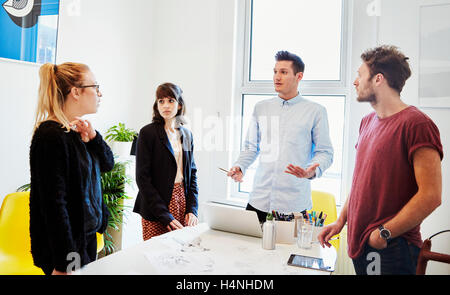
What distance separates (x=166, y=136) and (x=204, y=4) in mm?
1610

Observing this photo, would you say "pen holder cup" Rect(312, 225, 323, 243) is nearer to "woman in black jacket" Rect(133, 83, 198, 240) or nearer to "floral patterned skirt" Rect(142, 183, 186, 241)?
"woman in black jacket" Rect(133, 83, 198, 240)

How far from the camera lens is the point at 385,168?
1.05 m

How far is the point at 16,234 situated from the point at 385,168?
7.14 feet

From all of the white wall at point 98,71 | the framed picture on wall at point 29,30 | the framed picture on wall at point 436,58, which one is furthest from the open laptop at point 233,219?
the framed picture on wall at point 29,30

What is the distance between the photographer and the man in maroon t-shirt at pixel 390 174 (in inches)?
38.9

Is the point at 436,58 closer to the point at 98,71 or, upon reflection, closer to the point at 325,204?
the point at 325,204

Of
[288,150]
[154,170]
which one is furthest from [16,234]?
[288,150]

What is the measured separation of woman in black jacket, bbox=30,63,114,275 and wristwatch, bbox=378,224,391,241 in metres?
1.11

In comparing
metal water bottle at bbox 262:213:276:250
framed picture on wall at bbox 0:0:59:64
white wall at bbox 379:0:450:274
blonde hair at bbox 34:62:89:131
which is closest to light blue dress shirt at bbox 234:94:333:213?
metal water bottle at bbox 262:213:276:250

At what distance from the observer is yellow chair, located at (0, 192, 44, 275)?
2021 mm

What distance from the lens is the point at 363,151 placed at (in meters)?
1.14

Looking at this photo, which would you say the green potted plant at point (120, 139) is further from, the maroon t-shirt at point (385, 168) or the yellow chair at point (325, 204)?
the maroon t-shirt at point (385, 168)
